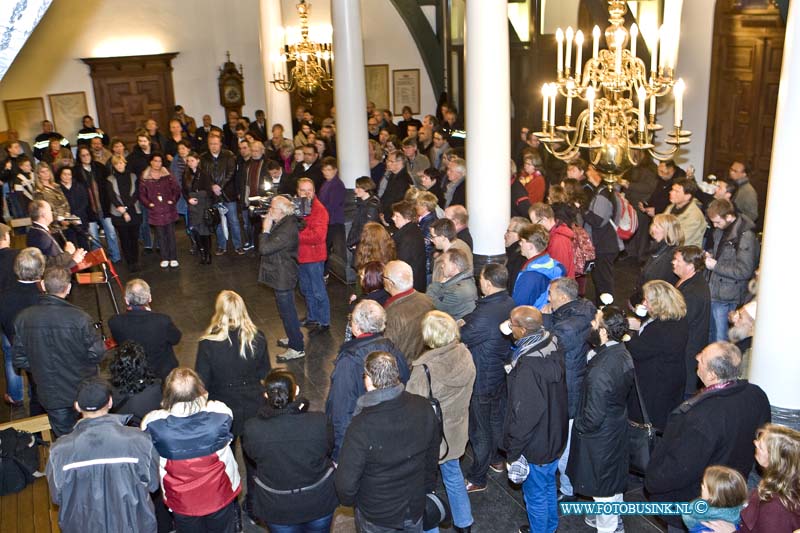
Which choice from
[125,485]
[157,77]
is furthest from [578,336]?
[157,77]

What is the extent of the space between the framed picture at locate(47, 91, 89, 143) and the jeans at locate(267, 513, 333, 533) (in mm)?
12742

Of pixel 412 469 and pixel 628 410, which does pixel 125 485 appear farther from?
pixel 628 410

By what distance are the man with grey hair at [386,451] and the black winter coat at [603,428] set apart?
1.03 m

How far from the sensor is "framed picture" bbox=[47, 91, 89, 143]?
1487 centimetres

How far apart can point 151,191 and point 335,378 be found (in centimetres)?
646

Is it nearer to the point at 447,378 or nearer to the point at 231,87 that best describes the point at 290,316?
the point at 447,378

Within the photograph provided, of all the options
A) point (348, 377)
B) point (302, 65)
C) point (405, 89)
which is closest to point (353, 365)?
point (348, 377)

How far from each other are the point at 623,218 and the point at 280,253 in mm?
3437

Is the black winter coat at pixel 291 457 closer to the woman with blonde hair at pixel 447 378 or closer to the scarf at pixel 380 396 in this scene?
the scarf at pixel 380 396

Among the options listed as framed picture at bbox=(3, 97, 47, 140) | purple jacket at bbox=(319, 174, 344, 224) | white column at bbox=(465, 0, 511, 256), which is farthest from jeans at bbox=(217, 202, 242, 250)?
framed picture at bbox=(3, 97, 47, 140)

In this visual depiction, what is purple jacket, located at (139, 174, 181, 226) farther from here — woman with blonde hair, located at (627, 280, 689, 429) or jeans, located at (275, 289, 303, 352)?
woman with blonde hair, located at (627, 280, 689, 429)

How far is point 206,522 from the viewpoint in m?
4.36

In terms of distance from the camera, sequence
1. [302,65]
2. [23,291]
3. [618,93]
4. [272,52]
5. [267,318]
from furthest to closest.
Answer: [302,65] → [272,52] → [267,318] → [23,291] → [618,93]

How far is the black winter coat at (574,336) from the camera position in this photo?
4824 mm
